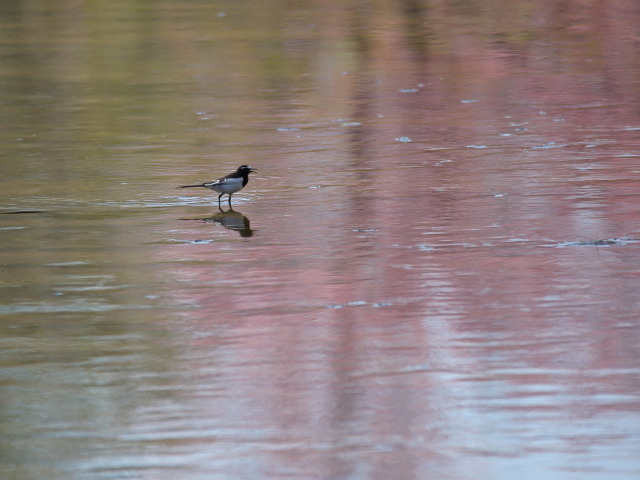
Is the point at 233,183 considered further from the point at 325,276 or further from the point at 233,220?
the point at 325,276

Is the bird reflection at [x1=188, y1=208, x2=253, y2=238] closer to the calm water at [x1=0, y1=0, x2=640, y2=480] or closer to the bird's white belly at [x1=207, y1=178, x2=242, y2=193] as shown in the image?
the calm water at [x1=0, y1=0, x2=640, y2=480]

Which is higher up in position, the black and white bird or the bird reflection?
the black and white bird

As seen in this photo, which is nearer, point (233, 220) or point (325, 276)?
point (325, 276)

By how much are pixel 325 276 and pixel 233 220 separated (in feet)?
6.58

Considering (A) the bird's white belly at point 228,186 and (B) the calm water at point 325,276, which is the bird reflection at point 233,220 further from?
(A) the bird's white belly at point 228,186

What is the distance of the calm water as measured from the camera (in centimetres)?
589

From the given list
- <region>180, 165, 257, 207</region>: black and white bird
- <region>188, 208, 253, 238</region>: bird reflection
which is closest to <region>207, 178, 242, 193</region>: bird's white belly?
<region>180, 165, 257, 207</region>: black and white bird

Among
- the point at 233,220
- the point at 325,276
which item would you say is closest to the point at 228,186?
the point at 233,220

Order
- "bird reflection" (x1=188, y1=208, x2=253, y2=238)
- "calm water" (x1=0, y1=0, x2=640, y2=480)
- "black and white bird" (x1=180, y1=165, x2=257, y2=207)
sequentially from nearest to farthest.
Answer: "calm water" (x1=0, y1=0, x2=640, y2=480) < "bird reflection" (x1=188, y1=208, x2=253, y2=238) < "black and white bird" (x1=180, y1=165, x2=257, y2=207)

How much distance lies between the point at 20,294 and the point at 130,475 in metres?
3.24

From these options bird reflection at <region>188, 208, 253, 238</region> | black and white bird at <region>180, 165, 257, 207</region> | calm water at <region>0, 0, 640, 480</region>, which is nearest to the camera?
calm water at <region>0, 0, 640, 480</region>

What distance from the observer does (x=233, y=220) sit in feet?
34.3

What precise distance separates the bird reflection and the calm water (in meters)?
0.06

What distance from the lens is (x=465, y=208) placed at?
412 inches
